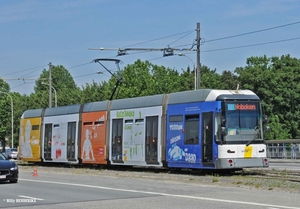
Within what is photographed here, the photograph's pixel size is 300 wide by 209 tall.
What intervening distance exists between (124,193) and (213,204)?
4.16 metres

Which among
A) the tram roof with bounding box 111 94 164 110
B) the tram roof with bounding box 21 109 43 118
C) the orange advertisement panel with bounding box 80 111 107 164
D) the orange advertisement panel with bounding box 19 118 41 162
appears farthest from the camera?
the tram roof with bounding box 21 109 43 118

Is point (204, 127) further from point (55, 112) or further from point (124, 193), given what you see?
point (55, 112)

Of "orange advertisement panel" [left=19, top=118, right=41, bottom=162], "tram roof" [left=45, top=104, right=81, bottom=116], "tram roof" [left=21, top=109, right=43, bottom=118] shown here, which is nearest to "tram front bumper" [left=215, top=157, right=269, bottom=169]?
"tram roof" [left=45, top=104, right=81, bottom=116]

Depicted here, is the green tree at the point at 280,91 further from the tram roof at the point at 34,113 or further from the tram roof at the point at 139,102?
the tram roof at the point at 139,102

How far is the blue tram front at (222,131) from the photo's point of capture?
2514cm

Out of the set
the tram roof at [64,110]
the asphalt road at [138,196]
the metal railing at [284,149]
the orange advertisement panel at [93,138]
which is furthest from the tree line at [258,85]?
the asphalt road at [138,196]

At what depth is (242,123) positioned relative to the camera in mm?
25594

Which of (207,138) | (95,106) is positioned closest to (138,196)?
(207,138)

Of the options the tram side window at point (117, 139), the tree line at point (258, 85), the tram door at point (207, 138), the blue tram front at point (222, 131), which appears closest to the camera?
the blue tram front at point (222, 131)

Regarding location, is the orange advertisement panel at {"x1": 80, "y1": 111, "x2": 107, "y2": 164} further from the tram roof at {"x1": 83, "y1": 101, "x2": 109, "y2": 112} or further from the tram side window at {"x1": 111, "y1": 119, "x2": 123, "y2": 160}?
the tram side window at {"x1": 111, "y1": 119, "x2": 123, "y2": 160}

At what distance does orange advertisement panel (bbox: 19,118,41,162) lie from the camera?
40.4 m

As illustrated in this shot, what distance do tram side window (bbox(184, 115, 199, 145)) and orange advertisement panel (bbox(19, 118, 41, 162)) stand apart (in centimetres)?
1546

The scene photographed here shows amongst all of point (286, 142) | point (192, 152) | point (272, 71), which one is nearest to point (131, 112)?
point (192, 152)

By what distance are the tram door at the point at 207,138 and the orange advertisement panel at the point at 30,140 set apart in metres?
16.7
